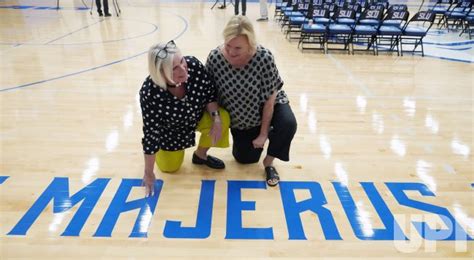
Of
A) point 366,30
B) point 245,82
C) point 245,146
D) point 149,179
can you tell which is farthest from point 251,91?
point 366,30

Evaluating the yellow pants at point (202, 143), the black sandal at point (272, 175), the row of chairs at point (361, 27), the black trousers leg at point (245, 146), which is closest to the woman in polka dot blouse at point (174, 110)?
the yellow pants at point (202, 143)

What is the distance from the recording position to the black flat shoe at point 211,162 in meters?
2.64

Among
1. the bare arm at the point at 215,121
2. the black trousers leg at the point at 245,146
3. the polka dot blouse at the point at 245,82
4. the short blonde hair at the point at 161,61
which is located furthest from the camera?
the black trousers leg at the point at 245,146

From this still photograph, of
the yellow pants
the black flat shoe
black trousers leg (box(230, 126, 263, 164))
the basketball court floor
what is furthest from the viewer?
the black flat shoe

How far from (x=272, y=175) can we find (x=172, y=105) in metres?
0.92

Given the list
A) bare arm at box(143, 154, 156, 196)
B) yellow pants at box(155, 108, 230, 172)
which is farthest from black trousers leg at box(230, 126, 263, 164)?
bare arm at box(143, 154, 156, 196)

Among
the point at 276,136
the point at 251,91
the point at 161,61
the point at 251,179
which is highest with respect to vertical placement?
the point at 161,61

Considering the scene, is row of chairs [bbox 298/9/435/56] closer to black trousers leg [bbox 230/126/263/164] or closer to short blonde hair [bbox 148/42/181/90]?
black trousers leg [bbox 230/126/263/164]

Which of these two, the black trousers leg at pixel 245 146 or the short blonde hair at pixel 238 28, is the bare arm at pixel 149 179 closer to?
the black trousers leg at pixel 245 146

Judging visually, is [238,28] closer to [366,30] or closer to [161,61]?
[161,61]

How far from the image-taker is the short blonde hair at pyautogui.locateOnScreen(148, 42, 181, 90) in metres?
1.81

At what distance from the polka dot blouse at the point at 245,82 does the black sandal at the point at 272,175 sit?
43cm

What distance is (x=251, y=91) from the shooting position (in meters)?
2.19

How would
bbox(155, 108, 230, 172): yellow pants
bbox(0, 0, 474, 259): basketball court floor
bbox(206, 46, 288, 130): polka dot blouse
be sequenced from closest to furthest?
bbox(0, 0, 474, 259): basketball court floor → bbox(206, 46, 288, 130): polka dot blouse → bbox(155, 108, 230, 172): yellow pants
